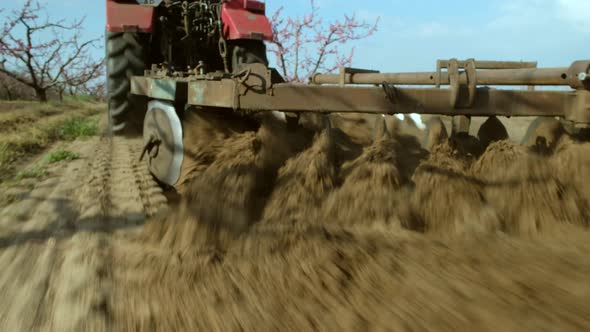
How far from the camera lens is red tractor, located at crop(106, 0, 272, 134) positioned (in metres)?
4.69

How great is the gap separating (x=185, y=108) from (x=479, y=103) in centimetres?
161

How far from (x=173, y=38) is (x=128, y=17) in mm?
521

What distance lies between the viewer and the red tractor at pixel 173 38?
15.4 ft

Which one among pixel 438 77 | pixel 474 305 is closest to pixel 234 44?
pixel 438 77

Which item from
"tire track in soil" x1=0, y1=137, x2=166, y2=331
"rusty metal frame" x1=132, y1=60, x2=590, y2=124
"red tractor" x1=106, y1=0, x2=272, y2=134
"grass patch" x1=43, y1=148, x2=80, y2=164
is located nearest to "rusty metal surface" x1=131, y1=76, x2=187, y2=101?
"rusty metal frame" x1=132, y1=60, x2=590, y2=124

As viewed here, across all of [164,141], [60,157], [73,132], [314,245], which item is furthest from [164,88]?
[73,132]

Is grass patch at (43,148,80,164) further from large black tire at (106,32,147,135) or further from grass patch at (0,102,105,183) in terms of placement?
large black tire at (106,32,147,135)

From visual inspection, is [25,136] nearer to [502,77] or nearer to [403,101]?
[403,101]

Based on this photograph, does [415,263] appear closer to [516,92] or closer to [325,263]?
[325,263]

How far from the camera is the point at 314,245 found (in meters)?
1.87

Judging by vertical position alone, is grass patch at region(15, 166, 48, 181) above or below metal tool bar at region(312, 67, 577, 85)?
below

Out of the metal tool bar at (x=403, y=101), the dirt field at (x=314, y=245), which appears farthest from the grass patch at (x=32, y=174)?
the metal tool bar at (x=403, y=101)

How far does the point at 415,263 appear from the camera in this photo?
1756 millimetres

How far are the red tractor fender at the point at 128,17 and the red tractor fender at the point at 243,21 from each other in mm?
733
